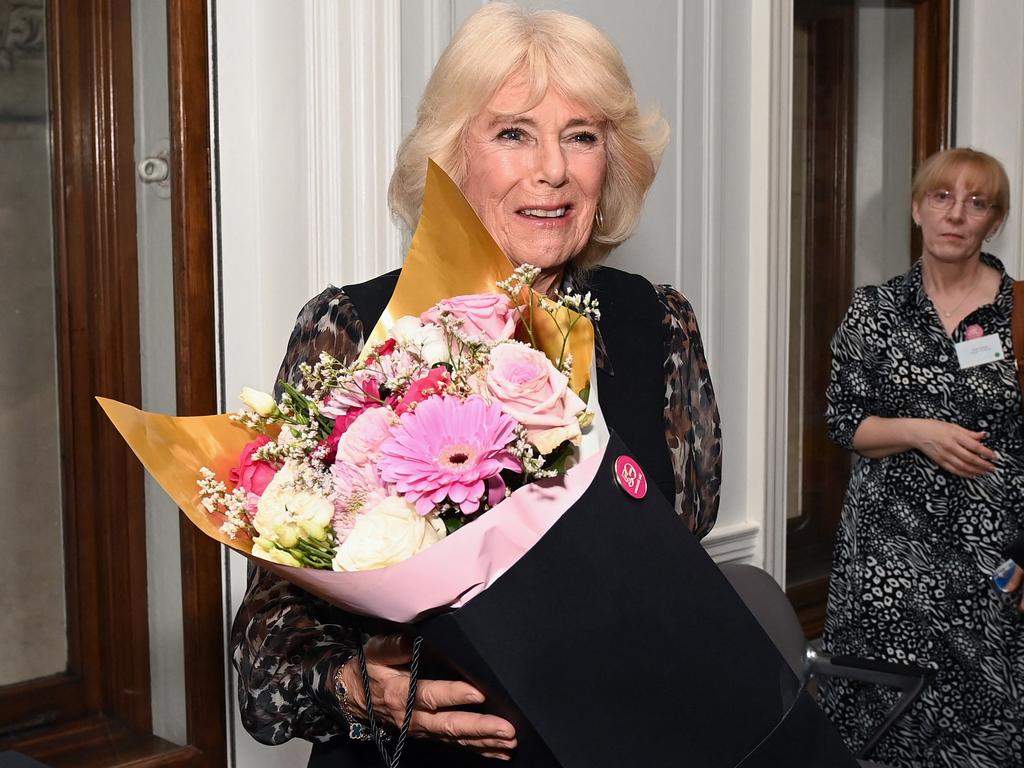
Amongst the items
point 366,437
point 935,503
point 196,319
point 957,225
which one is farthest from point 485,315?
point 957,225

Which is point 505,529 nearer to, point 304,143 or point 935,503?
point 304,143

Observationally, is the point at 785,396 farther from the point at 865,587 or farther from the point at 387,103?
the point at 387,103

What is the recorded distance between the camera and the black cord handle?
3.04ft

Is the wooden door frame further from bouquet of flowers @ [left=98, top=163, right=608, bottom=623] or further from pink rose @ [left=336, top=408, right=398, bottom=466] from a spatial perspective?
pink rose @ [left=336, top=408, right=398, bottom=466]

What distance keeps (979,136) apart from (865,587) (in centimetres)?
240

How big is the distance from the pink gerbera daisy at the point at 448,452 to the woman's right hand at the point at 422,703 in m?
0.20

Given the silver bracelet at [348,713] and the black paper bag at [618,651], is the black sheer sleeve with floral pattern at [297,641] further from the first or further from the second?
the black paper bag at [618,651]

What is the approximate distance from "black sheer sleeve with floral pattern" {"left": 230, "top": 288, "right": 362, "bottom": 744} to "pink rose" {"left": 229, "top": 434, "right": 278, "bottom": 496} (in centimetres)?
27

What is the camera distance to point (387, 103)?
217 cm

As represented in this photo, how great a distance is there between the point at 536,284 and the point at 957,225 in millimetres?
2284

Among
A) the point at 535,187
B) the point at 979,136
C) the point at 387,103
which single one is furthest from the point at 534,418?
the point at 979,136

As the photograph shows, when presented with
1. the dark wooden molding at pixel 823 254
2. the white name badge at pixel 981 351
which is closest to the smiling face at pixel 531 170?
the white name badge at pixel 981 351

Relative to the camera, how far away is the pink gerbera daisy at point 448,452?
0.83m

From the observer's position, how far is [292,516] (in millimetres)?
864
